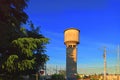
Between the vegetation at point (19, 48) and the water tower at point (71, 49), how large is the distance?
52.3 m

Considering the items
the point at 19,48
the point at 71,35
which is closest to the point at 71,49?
the point at 71,35

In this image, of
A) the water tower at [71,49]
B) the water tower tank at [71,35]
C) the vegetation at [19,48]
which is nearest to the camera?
the vegetation at [19,48]

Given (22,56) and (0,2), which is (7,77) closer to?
(22,56)

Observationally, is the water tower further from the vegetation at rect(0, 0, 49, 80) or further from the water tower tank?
the vegetation at rect(0, 0, 49, 80)

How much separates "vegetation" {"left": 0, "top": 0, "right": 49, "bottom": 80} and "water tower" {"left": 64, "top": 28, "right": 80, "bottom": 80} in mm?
52336

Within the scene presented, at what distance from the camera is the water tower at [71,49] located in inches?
4306

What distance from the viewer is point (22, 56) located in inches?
1917

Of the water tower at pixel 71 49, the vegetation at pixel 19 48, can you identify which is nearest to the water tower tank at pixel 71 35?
the water tower at pixel 71 49

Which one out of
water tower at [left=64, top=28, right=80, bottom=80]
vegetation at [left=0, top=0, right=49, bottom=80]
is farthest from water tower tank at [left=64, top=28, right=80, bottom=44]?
vegetation at [left=0, top=0, right=49, bottom=80]

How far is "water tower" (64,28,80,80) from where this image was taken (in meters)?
109

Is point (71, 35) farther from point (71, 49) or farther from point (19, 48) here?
point (19, 48)

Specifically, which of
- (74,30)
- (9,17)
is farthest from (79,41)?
(9,17)

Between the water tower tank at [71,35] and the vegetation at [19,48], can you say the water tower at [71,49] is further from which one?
the vegetation at [19,48]

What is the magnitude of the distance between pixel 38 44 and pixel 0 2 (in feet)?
68.3
